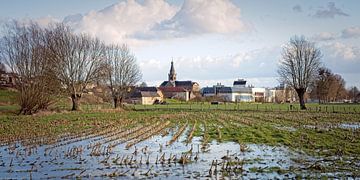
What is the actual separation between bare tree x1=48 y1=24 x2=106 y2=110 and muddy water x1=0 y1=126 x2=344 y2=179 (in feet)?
140

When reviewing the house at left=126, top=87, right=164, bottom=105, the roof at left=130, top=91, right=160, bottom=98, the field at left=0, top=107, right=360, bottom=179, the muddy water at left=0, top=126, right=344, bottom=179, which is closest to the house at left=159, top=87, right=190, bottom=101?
the house at left=126, top=87, right=164, bottom=105

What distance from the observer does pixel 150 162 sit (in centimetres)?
1781

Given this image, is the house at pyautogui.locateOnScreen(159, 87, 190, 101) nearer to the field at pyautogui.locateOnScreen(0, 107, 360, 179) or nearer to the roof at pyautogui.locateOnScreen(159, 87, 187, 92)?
the roof at pyautogui.locateOnScreen(159, 87, 187, 92)

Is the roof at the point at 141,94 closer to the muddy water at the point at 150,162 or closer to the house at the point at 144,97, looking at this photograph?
the house at the point at 144,97

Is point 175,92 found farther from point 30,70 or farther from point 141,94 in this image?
point 30,70

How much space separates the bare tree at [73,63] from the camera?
64.6 m

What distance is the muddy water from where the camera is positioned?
14922 millimetres

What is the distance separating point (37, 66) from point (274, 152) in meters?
42.3

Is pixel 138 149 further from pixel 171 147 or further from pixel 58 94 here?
pixel 58 94

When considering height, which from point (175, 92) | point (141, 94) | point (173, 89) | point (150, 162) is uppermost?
point (173, 89)

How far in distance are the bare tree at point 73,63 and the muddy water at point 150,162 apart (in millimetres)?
42651

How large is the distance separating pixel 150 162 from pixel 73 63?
52.2m

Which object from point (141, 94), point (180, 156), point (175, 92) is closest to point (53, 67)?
point (180, 156)

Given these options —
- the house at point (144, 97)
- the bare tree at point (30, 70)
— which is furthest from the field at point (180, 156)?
the house at point (144, 97)
